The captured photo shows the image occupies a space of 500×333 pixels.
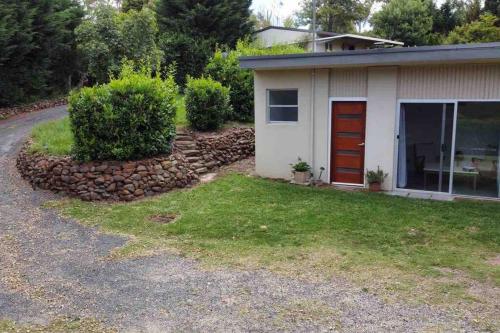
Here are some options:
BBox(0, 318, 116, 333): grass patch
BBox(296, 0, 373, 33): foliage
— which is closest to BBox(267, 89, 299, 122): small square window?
BBox(0, 318, 116, 333): grass patch

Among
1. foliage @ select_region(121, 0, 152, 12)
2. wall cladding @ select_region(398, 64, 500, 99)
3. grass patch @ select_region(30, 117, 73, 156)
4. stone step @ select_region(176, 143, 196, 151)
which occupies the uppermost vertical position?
foliage @ select_region(121, 0, 152, 12)

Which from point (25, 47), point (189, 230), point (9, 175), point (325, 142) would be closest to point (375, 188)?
point (325, 142)

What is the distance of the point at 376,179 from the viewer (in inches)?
445

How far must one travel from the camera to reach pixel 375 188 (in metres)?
11.4

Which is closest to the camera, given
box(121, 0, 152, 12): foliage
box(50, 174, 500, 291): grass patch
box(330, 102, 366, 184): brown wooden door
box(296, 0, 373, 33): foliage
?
box(50, 174, 500, 291): grass patch

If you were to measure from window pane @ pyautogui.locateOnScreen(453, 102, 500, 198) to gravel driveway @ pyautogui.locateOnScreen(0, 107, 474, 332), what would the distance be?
18.7 feet

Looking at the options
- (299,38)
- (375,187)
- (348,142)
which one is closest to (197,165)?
(348,142)

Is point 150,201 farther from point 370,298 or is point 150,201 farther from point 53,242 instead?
point 370,298

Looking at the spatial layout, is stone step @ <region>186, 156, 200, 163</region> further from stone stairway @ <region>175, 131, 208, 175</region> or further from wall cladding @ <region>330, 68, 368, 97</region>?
wall cladding @ <region>330, 68, 368, 97</region>

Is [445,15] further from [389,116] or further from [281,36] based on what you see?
[389,116]

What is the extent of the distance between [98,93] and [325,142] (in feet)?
18.8

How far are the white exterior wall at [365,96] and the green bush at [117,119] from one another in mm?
3027

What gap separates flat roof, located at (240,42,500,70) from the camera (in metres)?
9.31

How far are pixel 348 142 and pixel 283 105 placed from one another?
204cm
